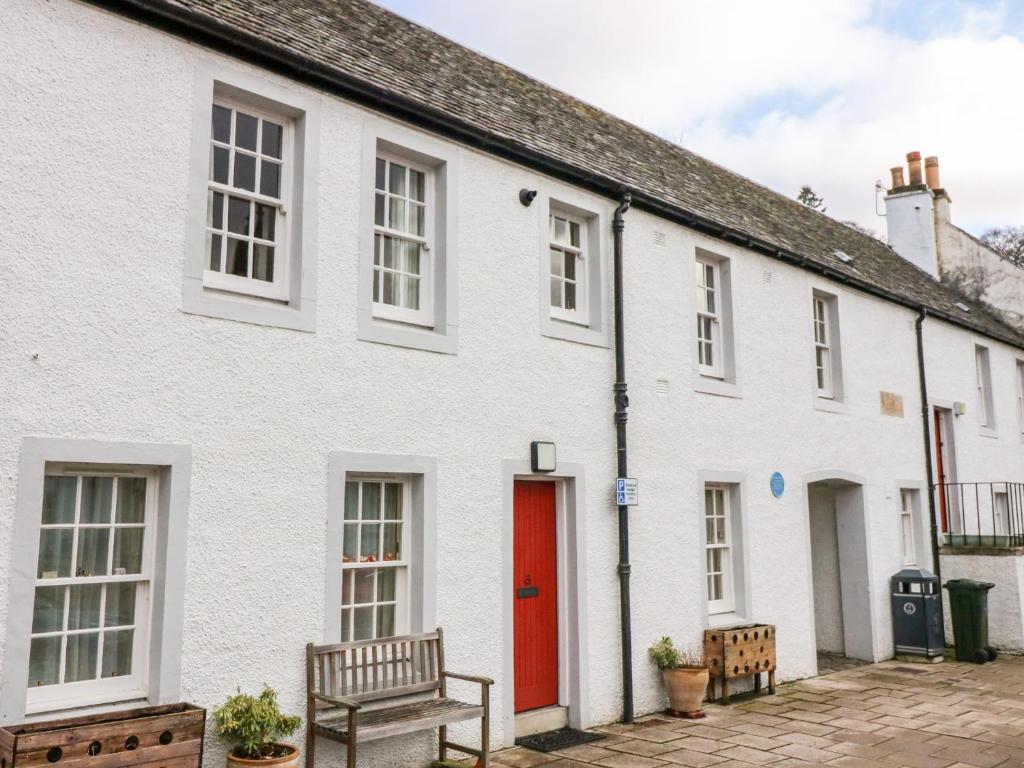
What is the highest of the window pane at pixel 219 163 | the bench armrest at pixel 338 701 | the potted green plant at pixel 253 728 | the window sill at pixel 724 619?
the window pane at pixel 219 163

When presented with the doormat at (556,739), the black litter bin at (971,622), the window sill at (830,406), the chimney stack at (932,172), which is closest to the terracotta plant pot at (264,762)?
the doormat at (556,739)

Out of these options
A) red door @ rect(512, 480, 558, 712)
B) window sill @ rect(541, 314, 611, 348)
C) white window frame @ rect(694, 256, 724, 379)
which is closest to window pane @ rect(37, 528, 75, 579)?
red door @ rect(512, 480, 558, 712)

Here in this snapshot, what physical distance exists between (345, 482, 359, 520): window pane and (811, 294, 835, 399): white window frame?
8302 millimetres

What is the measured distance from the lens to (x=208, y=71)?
6.69 m

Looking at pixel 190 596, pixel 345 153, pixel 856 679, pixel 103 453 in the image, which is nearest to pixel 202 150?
pixel 345 153

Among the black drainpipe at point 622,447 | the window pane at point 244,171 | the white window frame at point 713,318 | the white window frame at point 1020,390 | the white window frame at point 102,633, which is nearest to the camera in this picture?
the white window frame at point 102,633

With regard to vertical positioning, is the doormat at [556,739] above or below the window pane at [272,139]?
below

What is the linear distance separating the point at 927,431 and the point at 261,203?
1233cm

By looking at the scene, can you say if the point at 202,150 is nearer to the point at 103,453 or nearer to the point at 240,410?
the point at 240,410

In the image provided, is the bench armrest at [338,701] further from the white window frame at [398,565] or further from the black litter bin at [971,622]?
the black litter bin at [971,622]

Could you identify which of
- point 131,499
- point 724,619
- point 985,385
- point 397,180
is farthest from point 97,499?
point 985,385

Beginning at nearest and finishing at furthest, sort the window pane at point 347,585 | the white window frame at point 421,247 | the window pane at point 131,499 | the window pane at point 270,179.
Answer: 1. the window pane at point 131,499
2. the window pane at point 270,179
3. the window pane at point 347,585
4. the white window frame at point 421,247

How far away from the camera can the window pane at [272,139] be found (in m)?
7.25

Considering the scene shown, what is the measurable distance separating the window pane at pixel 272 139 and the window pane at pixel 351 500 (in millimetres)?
2769
